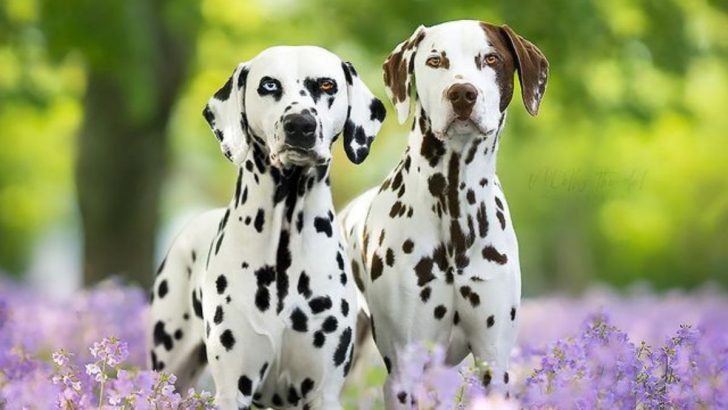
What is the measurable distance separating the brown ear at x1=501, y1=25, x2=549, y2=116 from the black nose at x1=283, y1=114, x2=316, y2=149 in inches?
47.4

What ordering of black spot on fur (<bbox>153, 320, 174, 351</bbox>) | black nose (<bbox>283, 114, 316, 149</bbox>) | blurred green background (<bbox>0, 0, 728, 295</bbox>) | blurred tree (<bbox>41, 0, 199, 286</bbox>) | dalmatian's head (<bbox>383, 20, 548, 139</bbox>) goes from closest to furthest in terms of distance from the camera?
black nose (<bbox>283, 114, 316, 149</bbox>) < dalmatian's head (<bbox>383, 20, 548, 139</bbox>) < black spot on fur (<bbox>153, 320, 174, 351</bbox>) < blurred green background (<bbox>0, 0, 728, 295</bbox>) < blurred tree (<bbox>41, 0, 199, 286</bbox>)

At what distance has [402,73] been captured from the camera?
5996 millimetres

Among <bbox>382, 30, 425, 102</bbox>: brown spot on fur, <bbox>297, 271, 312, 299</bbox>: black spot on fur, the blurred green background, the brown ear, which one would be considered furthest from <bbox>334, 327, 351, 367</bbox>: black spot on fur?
the blurred green background

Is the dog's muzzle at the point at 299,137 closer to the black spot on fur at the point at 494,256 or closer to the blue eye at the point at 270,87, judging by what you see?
the blue eye at the point at 270,87

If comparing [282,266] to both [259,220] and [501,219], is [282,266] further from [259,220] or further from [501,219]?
[501,219]

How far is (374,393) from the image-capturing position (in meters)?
7.62

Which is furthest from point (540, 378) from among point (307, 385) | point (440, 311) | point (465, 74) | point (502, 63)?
point (502, 63)

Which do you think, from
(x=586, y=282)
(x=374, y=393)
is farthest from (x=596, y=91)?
(x=586, y=282)

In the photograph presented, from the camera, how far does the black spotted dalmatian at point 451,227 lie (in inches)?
223

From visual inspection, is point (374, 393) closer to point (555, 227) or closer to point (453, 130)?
point (453, 130)

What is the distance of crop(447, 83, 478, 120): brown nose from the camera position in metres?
5.39

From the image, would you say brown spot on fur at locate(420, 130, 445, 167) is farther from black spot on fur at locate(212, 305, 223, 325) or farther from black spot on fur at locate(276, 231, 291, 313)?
black spot on fur at locate(212, 305, 223, 325)

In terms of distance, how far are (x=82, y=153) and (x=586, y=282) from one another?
1576 cm

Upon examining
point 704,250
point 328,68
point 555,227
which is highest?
point 328,68
